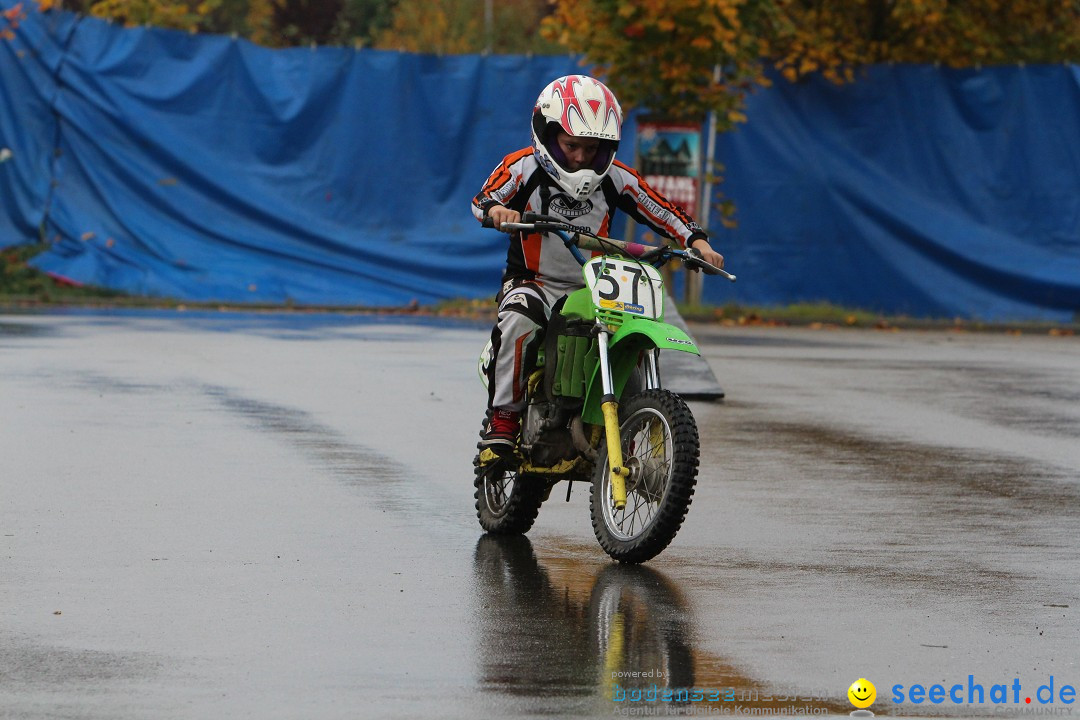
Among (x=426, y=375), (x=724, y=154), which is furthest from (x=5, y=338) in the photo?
(x=724, y=154)

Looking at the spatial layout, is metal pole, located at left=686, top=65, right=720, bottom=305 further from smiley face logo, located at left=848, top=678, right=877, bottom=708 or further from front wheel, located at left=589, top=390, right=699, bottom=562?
smiley face logo, located at left=848, top=678, right=877, bottom=708

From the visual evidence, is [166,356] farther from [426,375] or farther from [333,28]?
[333,28]

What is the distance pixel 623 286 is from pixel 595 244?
9.8 inches

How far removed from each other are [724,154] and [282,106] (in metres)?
5.57

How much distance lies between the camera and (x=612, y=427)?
801cm

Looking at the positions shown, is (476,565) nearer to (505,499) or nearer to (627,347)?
(505,499)

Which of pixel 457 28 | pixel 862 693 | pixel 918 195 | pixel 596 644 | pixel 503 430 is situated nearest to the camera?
pixel 862 693

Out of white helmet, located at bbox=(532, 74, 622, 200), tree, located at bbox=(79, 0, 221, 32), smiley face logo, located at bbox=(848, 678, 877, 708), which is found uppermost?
tree, located at bbox=(79, 0, 221, 32)

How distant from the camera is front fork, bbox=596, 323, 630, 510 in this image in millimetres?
7926

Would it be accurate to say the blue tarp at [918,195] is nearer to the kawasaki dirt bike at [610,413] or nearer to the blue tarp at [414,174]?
the blue tarp at [414,174]

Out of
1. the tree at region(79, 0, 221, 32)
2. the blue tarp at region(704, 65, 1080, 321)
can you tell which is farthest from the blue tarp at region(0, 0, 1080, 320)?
the tree at region(79, 0, 221, 32)

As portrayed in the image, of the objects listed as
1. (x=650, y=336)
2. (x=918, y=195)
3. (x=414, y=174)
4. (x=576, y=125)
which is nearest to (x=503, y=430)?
(x=650, y=336)

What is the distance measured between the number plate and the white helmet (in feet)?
1.26

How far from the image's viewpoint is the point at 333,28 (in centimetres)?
5409
